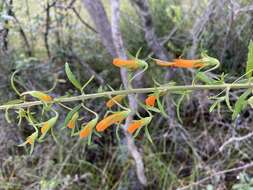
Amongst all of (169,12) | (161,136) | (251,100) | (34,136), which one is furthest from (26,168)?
(251,100)

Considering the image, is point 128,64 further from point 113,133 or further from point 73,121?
point 113,133

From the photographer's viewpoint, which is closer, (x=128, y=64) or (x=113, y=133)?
(x=128, y=64)

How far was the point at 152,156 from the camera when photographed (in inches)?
69.2

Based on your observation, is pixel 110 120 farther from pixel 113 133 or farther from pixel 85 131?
pixel 113 133

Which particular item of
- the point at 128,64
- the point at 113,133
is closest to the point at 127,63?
the point at 128,64

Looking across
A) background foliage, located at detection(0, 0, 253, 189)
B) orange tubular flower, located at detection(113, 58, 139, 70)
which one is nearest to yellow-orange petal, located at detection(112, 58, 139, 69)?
orange tubular flower, located at detection(113, 58, 139, 70)

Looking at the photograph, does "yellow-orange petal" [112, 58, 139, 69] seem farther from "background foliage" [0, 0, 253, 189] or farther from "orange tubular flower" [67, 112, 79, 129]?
"background foliage" [0, 0, 253, 189]

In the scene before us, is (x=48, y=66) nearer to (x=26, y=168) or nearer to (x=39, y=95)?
(x=26, y=168)

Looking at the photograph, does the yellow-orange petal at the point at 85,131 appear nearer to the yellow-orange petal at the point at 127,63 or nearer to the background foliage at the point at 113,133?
the yellow-orange petal at the point at 127,63

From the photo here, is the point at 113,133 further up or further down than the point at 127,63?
further down

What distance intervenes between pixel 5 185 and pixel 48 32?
2.22 ft

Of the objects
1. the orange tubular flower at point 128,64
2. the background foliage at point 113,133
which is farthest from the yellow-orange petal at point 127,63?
the background foliage at point 113,133

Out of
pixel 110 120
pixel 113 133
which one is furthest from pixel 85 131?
pixel 113 133

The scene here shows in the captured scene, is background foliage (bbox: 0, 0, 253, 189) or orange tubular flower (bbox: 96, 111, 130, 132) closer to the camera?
orange tubular flower (bbox: 96, 111, 130, 132)
